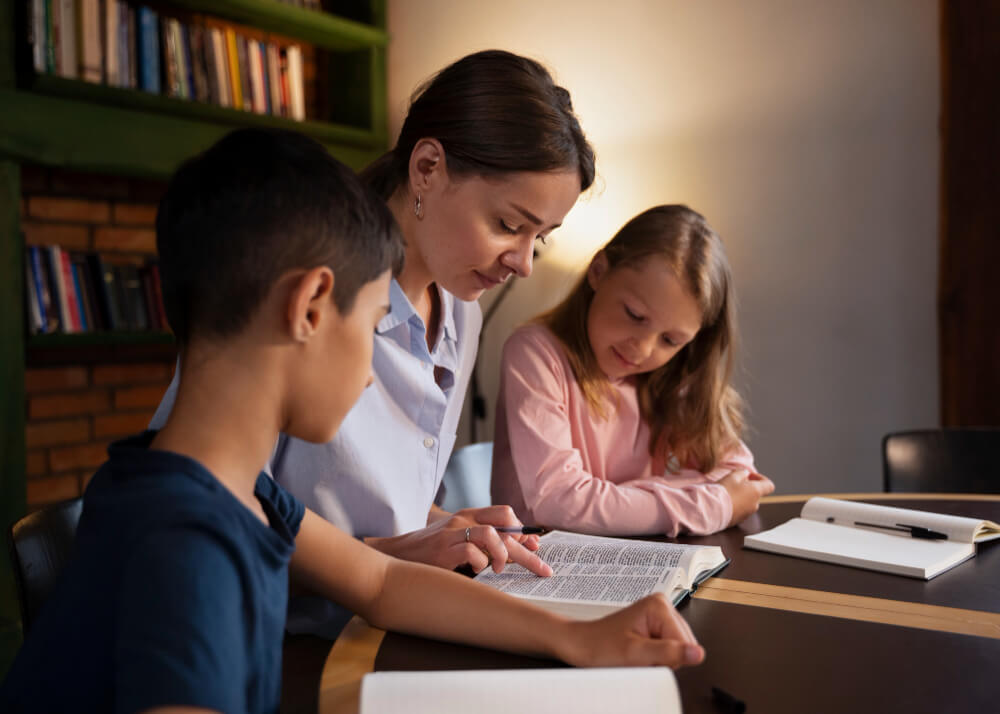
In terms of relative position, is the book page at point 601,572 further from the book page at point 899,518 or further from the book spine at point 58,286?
the book spine at point 58,286

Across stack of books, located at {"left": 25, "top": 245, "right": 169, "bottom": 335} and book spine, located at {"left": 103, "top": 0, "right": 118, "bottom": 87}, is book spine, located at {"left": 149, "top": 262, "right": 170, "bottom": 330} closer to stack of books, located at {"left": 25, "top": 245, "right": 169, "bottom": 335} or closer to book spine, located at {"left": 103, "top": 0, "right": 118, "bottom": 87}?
stack of books, located at {"left": 25, "top": 245, "right": 169, "bottom": 335}

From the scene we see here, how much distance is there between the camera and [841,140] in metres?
2.84

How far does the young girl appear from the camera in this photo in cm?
157

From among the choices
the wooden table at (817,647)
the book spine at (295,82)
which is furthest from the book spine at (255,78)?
the wooden table at (817,647)

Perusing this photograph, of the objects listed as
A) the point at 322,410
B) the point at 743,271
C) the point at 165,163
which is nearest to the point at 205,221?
the point at 322,410

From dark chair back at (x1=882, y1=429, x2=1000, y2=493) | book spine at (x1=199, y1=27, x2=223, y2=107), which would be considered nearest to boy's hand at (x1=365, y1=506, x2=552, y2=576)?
dark chair back at (x1=882, y1=429, x2=1000, y2=493)

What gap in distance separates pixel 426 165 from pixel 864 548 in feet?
2.83

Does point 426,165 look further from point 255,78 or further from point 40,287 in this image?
point 255,78

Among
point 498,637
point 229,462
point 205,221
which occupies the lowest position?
point 498,637

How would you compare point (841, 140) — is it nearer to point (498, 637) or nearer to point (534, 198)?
point (534, 198)

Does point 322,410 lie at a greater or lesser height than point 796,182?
lesser

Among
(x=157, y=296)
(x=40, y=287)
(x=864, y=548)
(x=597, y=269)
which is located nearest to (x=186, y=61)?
(x=157, y=296)

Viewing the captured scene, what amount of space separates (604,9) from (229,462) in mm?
2972

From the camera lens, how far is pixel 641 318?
1.70 m
